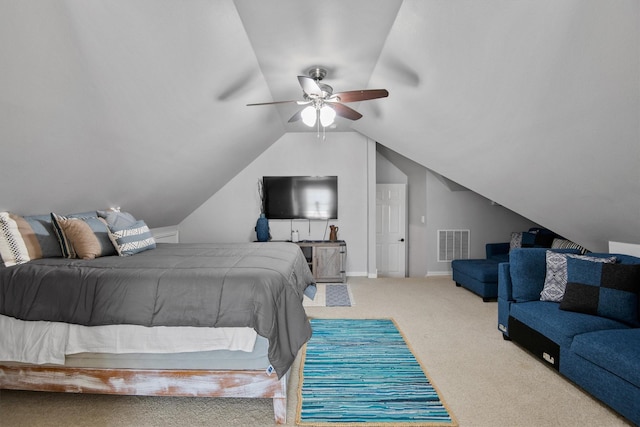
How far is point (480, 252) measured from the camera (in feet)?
20.0

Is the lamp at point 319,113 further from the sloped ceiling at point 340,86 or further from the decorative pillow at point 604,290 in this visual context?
the decorative pillow at point 604,290

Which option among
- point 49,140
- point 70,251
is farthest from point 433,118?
point 70,251

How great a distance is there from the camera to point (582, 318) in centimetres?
247

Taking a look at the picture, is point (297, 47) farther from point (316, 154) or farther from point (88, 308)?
point (316, 154)

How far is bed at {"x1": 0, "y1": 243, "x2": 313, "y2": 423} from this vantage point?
2059 mm

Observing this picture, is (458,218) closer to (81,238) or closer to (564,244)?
(564,244)

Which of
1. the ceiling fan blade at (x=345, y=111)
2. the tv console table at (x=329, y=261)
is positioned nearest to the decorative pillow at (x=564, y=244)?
the tv console table at (x=329, y=261)

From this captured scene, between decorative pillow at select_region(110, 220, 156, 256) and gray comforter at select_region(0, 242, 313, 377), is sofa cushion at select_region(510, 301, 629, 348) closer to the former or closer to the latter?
gray comforter at select_region(0, 242, 313, 377)

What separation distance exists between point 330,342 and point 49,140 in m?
2.75

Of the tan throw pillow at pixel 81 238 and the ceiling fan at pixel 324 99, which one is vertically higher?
the ceiling fan at pixel 324 99

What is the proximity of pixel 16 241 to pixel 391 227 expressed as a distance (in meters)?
5.17

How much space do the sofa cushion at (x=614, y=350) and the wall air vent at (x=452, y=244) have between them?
3810 millimetres

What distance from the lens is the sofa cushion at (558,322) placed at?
2.37m

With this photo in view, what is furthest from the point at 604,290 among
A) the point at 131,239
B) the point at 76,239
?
the point at 76,239
